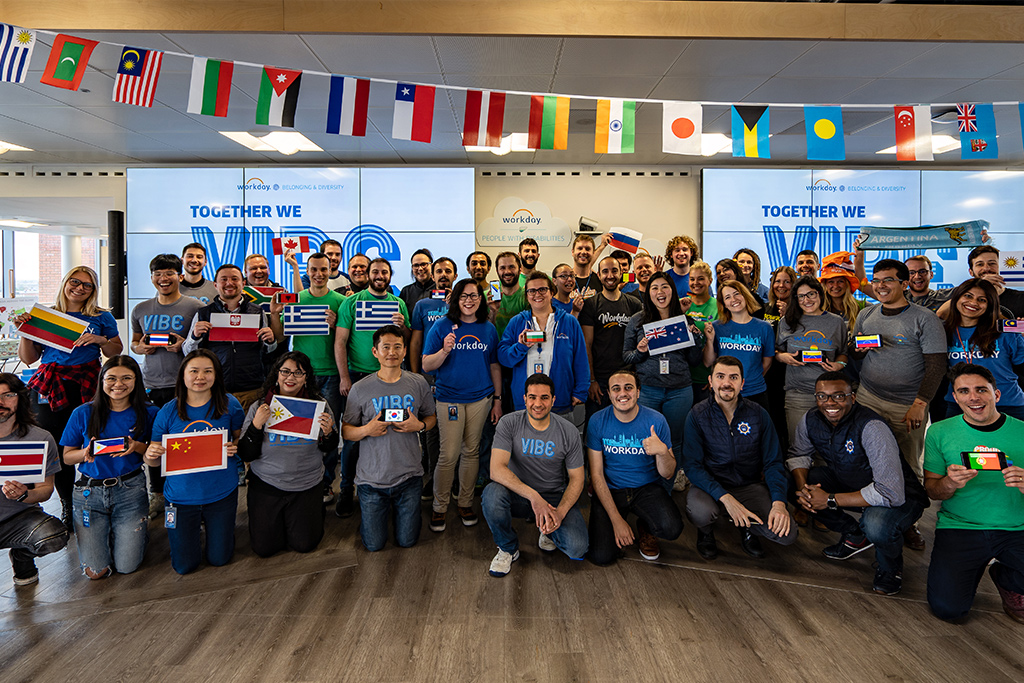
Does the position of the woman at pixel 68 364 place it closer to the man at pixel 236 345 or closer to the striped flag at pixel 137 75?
the man at pixel 236 345

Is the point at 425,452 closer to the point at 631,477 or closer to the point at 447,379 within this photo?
the point at 447,379

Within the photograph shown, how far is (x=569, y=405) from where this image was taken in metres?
3.77

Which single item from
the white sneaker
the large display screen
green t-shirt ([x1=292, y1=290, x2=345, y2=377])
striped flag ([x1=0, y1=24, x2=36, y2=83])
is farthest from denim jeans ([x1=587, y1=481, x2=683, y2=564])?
the large display screen

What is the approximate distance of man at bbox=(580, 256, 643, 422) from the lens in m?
4.14

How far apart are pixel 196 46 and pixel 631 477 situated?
4.20m

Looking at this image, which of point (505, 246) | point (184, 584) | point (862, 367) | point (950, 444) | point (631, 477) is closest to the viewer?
point (950, 444)

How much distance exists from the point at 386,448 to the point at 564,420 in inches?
42.3

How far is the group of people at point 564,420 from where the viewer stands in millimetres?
2859

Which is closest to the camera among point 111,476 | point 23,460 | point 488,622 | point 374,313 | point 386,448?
point 488,622

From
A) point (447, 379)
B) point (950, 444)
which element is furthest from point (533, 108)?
point (950, 444)

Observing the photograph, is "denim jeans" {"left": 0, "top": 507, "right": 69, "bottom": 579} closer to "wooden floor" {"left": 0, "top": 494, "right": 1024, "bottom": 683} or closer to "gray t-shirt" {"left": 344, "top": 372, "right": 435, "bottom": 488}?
"wooden floor" {"left": 0, "top": 494, "right": 1024, "bottom": 683}

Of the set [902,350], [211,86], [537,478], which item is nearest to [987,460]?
[902,350]

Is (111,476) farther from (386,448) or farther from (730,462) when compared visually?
(730,462)

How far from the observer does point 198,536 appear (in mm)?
3094
